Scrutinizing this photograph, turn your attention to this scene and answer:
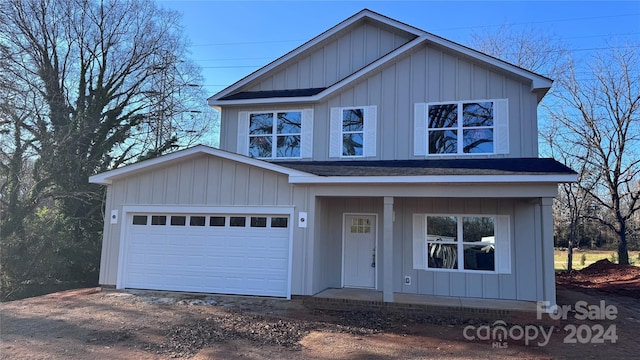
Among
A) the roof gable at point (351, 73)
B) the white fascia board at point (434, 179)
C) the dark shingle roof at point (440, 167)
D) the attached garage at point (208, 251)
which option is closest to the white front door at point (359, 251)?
the dark shingle roof at point (440, 167)

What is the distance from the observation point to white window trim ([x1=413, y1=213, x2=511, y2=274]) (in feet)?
33.6

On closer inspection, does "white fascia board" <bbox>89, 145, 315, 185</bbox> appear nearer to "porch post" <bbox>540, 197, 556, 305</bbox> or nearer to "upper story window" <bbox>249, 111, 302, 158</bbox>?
"upper story window" <bbox>249, 111, 302, 158</bbox>

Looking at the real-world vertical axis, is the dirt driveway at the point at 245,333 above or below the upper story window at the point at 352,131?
below

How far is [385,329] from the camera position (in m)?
7.66

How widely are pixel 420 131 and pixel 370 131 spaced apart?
1307 millimetres

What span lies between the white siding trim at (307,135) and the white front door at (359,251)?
6.86 feet

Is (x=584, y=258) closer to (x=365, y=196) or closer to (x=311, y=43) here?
(x=365, y=196)

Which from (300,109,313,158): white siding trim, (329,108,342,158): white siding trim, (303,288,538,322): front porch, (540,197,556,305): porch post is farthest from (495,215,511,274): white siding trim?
(300,109,313,158): white siding trim

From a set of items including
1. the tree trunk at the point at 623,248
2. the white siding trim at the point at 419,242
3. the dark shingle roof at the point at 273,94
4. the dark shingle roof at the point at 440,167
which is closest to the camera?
the dark shingle roof at the point at 440,167

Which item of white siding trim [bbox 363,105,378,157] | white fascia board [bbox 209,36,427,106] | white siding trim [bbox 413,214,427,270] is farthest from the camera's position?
white siding trim [bbox 363,105,378,157]

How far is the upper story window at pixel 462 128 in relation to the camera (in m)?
10.6

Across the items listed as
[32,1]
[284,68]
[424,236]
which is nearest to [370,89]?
[284,68]

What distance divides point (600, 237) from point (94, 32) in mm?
35642

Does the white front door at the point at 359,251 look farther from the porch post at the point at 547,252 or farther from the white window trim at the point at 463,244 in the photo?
the porch post at the point at 547,252
